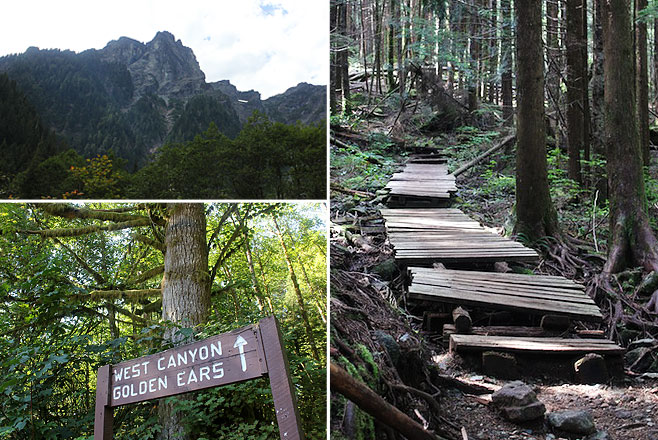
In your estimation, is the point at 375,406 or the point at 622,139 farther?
the point at 622,139

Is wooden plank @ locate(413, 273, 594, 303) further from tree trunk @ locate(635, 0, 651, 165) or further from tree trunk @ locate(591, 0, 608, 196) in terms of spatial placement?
tree trunk @ locate(635, 0, 651, 165)

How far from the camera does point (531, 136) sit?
15.7 ft

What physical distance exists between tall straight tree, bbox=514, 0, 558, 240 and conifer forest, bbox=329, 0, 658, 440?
0.5 inches

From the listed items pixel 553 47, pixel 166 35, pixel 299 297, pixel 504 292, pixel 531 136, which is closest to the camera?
pixel 166 35

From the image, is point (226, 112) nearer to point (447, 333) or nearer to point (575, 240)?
point (447, 333)

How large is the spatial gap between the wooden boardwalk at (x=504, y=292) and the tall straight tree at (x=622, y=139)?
105 centimetres

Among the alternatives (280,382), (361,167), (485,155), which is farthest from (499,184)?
(280,382)

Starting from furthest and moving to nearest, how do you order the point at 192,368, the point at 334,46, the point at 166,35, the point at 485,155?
the point at 485,155, the point at 334,46, the point at 166,35, the point at 192,368

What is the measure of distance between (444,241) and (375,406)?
2.76 meters

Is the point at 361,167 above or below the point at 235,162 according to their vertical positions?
above

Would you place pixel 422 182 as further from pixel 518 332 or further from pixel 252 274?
pixel 518 332

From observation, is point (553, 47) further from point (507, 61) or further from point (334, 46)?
point (334, 46)

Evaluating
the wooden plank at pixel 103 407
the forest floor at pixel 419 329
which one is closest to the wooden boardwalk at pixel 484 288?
the forest floor at pixel 419 329

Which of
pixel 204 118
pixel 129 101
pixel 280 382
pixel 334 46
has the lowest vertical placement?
pixel 280 382
